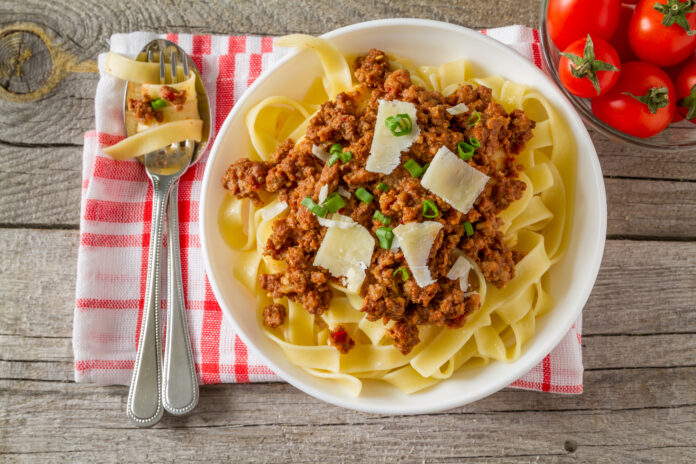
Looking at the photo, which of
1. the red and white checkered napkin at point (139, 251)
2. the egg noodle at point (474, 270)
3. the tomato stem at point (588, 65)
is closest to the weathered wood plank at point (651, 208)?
the egg noodle at point (474, 270)

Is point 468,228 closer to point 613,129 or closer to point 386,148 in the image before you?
point 386,148

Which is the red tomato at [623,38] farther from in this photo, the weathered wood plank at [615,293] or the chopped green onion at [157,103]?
the chopped green onion at [157,103]

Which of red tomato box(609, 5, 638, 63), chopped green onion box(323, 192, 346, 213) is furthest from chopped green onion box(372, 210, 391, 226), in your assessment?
red tomato box(609, 5, 638, 63)

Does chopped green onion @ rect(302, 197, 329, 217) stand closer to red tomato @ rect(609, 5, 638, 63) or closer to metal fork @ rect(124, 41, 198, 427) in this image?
metal fork @ rect(124, 41, 198, 427)

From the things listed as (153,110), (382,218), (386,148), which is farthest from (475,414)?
(153,110)

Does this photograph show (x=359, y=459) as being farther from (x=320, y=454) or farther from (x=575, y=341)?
(x=575, y=341)

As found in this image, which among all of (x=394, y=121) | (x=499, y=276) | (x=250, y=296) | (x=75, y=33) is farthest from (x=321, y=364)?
(x=75, y=33)
